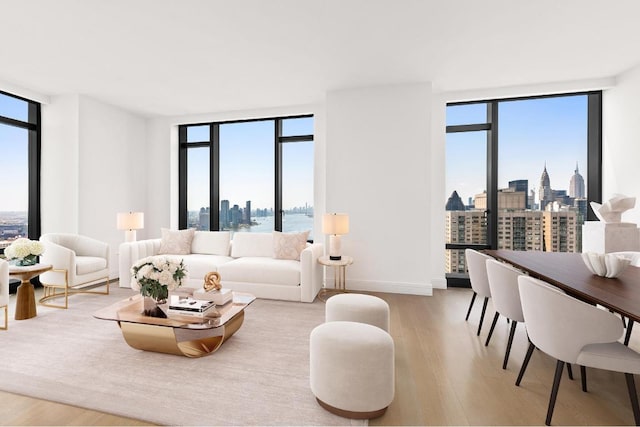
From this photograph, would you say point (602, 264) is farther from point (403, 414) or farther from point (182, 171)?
point (182, 171)

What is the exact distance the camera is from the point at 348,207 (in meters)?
4.42

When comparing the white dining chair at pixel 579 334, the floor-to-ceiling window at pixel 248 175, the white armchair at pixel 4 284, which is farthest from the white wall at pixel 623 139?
the white armchair at pixel 4 284

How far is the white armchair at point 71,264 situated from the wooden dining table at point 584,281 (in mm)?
4829

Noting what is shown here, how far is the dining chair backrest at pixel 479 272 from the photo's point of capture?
280cm

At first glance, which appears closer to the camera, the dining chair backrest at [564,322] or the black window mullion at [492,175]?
the dining chair backrest at [564,322]

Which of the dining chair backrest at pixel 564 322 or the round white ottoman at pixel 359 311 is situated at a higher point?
the dining chair backrest at pixel 564 322

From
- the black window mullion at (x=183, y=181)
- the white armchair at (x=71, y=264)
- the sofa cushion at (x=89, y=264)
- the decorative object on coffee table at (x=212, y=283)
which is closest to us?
the decorative object on coffee table at (x=212, y=283)

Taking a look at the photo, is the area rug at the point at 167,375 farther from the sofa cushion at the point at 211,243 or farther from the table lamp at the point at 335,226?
the sofa cushion at the point at 211,243

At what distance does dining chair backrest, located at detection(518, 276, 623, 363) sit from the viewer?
1.49 meters

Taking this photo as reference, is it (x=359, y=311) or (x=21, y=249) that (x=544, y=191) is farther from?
(x=21, y=249)

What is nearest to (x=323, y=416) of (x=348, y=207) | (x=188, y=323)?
(x=188, y=323)

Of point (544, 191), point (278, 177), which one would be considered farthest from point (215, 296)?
point (544, 191)

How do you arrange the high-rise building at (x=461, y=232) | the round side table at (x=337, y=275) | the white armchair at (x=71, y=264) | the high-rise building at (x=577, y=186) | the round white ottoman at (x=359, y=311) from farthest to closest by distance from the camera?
the high-rise building at (x=461, y=232) < the high-rise building at (x=577, y=186) < the round side table at (x=337, y=275) < the white armchair at (x=71, y=264) < the round white ottoman at (x=359, y=311)

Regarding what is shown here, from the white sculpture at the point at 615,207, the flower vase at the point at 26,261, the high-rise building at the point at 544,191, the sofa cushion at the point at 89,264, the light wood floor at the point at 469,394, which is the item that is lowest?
the light wood floor at the point at 469,394
